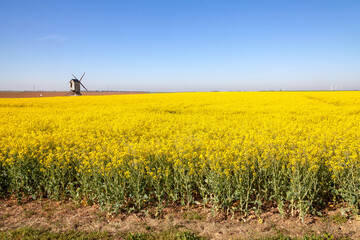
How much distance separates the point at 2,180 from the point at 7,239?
8.84ft

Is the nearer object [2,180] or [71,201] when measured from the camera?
Answer: [71,201]

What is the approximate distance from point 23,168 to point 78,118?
27.5 ft

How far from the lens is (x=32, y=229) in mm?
4523

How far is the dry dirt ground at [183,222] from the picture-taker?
14.4 ft

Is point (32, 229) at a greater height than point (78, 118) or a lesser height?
lesser

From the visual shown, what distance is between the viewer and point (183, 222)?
4.78m

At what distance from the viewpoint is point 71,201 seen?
5785 millimetres

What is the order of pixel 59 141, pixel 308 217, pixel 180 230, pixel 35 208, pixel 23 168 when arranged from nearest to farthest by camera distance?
pixel 180 230, pixel 308 217, pixel 35 208, pixel 23 168, pixel 59 141

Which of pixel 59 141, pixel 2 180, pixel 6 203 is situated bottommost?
pixel 6 203

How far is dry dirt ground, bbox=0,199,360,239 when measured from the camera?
4387 millimetres

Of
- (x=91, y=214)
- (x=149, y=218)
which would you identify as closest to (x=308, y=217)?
(x=149, y=218)

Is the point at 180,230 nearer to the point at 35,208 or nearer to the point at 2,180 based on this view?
the point at 35,208

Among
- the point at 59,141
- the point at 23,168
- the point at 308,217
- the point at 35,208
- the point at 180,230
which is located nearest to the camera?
the point at 180,230

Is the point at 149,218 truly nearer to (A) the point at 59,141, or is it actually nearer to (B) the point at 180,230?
(B) the point at 180,230
